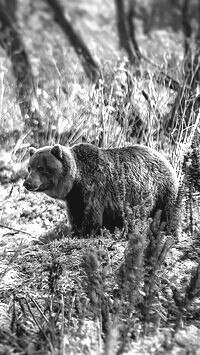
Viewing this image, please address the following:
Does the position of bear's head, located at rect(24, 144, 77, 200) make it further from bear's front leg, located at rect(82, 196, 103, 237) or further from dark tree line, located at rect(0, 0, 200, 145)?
dark tree line, located at rect(0, 0, 200, 145)

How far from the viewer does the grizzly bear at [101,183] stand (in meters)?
5.82

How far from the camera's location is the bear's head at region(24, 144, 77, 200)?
5.83 meters

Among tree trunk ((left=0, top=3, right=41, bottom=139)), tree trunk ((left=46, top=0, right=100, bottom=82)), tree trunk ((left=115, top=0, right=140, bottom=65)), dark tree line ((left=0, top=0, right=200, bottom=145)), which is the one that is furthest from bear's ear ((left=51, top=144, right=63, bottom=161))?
tree trunk ((left=115, top=0, right=140, bottom=65))

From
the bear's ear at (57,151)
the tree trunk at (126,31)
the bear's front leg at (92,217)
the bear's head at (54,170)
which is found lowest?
the tree trunk at (126,31)

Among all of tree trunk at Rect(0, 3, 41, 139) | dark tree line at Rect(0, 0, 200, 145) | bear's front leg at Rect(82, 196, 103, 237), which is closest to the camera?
bear's front leg at Rect(82, 196, 103, 237)

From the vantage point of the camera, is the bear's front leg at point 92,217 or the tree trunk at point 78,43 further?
the tree trunk at point 78,43

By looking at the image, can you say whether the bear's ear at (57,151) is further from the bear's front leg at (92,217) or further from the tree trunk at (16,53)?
the tree trunk at (16,53)

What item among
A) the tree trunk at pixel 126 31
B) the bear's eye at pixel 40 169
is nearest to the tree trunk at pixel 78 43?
the tree trunk at pixel 126 31

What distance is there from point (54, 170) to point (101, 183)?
45 centimetres

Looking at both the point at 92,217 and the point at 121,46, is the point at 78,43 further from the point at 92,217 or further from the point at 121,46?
the point at 92,217

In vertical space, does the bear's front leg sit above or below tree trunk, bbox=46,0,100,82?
above

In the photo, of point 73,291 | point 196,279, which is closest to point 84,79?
point 73,291

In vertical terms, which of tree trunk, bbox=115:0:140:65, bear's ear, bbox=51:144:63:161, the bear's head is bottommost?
tree trunk, bbox=115:0:140:65

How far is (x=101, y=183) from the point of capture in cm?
586
